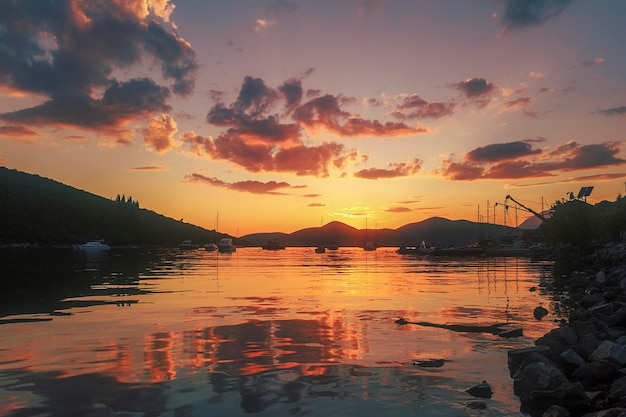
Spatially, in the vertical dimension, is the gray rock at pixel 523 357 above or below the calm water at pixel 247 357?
above

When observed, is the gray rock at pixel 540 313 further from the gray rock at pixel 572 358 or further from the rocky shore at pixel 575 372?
the gray rock at pixel 572 358

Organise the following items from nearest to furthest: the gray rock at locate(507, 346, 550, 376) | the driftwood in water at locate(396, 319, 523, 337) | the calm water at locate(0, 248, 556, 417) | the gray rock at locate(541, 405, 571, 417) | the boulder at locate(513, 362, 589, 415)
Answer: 1. the gray rock at locate(541, 405, 571, 417)
2. the boulder at locate(513, 362, 589, 415)
3. the calm water at locate(0, 248, 556, 417)
4. the gray rock at locate(507, 346, 550, 376)
5. the driftwood in water at locate(396, 319, 523, 337)

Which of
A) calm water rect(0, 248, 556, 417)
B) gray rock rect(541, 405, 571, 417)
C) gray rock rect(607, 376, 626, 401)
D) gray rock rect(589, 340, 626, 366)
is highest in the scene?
gray rock rect(589, 340, 626, 366)

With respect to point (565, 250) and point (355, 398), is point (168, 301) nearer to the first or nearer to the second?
point (355, 398)

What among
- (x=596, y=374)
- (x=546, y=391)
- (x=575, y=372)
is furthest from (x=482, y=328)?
(x=546, y=391)

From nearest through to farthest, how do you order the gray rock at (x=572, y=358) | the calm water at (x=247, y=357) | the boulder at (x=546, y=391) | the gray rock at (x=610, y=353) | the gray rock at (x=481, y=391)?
the boulder at (x=546, y=391) → the calm water at (x=247, y=357) → the gray rock at (x=481, y=391) → the gray rock at (x=610, y=353) → the gray rock at (x=572, y=358)

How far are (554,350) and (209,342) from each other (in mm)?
13252

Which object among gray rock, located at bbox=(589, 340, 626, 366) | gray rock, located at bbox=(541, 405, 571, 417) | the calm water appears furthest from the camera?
gray rock, located at bbox=(589, 340, 626, 366)

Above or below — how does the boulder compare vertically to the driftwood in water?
above

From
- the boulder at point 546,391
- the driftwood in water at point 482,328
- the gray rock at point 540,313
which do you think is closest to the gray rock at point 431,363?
the boulder at point 546,391

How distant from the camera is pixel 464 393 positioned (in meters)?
13.7

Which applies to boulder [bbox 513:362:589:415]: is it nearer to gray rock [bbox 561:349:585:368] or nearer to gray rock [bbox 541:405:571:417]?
gray rock [bbox 541:405:571:417]

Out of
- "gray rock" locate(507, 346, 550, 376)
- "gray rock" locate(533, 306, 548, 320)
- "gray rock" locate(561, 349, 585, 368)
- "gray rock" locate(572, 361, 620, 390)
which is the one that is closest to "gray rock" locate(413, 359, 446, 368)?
"gray rock" locate(507, 346, 550, 376)

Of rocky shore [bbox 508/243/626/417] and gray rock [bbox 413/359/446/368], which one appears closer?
→ rocky shore [bbox 508/243/626/417]
